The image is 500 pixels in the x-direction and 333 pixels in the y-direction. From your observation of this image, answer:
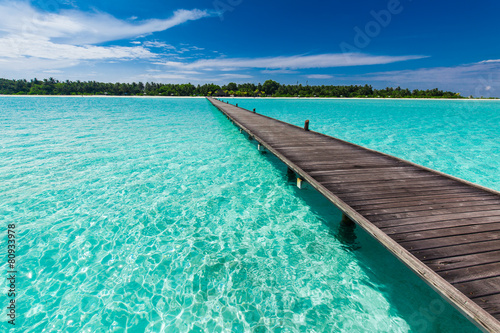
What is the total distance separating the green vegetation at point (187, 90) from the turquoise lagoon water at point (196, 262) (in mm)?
119645

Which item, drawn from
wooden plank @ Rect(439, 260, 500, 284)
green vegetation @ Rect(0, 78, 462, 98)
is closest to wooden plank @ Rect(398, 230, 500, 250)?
wooden plank @ Rect(439, 260, 500, 284)

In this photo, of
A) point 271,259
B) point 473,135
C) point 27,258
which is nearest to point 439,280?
point 271,259

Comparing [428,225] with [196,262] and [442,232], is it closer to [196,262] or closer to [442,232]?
[442,232]

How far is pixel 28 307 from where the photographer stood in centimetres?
396

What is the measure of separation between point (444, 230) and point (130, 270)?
239 inches

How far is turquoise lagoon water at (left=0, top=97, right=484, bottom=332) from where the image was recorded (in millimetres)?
3789

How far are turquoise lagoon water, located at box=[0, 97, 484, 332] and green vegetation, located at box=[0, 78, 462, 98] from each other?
4710 inches

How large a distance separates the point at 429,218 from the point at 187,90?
13468 cm

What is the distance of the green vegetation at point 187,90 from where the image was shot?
413ft

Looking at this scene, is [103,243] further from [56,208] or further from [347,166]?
[347,166]

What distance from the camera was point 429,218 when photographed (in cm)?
436

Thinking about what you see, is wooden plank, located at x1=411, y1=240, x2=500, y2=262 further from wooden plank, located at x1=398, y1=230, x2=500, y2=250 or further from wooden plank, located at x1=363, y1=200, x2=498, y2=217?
wooden plank, located at x1=363, y1=200, x2=498, y2=217

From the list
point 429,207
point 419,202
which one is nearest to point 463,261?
point 429,207

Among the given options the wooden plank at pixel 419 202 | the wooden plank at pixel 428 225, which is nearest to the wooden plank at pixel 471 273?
the wooden plank at pixel 428 225
